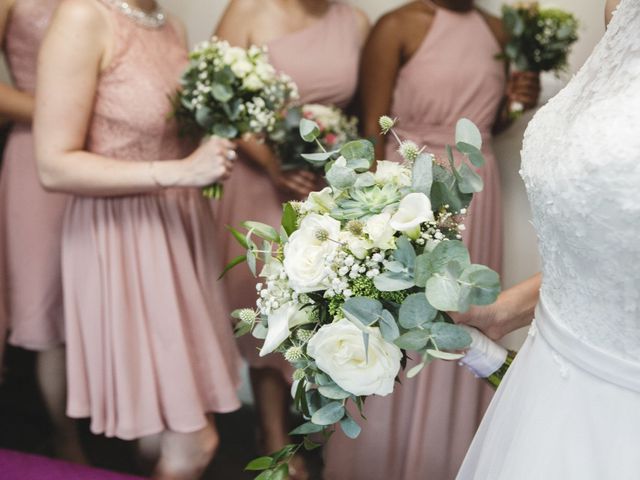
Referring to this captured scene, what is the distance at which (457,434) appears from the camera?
6.54ft

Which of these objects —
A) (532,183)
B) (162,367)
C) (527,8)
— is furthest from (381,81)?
(532,183)

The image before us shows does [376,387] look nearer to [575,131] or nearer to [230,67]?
[575,131]

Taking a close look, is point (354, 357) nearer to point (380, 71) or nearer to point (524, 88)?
point (380, 71)

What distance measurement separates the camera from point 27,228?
6.16 ft

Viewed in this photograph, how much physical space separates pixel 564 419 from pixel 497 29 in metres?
1.54

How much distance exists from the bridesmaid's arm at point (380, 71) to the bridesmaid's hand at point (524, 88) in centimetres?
39

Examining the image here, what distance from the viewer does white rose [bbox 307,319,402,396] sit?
31.8 inches

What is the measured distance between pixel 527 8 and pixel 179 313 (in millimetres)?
1372

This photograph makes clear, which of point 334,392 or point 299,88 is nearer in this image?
point 334,392

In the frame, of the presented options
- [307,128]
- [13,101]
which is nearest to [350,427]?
[307,128]

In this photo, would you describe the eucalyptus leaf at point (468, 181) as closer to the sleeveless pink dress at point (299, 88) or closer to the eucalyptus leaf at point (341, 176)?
the eucalyptus leaf at point (341, 176)

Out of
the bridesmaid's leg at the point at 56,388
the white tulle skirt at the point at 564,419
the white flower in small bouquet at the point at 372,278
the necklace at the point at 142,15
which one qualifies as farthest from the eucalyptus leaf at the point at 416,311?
the bridesmaid's leg at the point at 56,388

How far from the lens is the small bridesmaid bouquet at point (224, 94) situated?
1.60 m

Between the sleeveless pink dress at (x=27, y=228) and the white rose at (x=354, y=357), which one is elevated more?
the white rose at (x=354, y=357)
